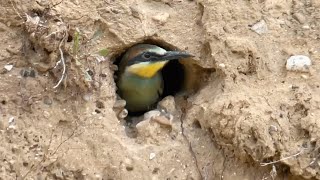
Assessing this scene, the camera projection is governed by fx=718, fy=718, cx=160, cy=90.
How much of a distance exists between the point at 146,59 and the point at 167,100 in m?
0.36

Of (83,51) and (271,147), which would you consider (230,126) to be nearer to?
(271,147)

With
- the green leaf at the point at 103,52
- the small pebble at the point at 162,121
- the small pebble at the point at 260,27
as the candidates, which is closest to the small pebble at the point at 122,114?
the small pebble at the point at 162,121

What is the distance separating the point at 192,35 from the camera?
12.0ft

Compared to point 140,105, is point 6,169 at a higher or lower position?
higher

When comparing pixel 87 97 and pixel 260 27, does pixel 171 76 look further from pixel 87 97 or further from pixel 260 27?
pixel 87 97

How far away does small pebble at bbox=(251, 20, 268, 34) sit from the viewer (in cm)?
354

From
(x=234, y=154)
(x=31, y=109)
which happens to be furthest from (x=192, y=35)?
(x=31, y=109)

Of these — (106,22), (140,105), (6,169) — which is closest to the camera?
(6,169)

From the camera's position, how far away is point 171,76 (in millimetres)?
4297

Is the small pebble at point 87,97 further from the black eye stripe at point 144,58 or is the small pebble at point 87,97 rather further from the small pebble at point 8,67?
the black eye stripe at point 144,58

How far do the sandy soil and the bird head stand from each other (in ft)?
0.29

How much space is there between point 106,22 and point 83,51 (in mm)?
208

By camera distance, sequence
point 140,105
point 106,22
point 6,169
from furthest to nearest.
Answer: point 140,105 < point 106,22 < point 6,169

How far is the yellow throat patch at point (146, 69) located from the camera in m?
4.05
